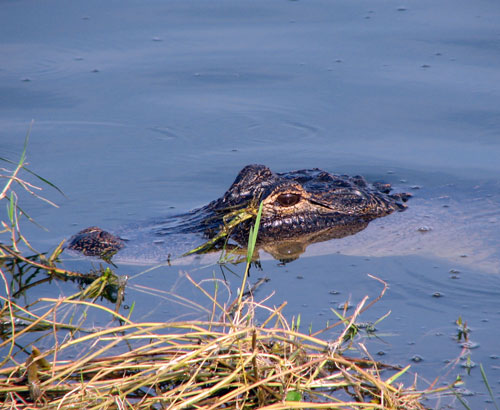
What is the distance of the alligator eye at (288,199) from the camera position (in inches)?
199

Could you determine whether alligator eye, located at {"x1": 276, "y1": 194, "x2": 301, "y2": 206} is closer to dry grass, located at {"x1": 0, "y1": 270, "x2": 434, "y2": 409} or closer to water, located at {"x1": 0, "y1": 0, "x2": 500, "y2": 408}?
water, located at {"x1": 0, "y1": 0, "x2": 500, "y2": 408}

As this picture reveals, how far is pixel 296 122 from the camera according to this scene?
24.2 feet

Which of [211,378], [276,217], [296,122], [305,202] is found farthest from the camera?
[296,122]

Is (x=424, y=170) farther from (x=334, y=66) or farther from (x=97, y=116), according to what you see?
(x=97, y=116)

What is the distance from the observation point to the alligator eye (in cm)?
506

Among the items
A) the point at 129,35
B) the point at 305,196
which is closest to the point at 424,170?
the point at 305,196

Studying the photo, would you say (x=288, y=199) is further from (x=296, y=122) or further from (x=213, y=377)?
(x=296, y=122)

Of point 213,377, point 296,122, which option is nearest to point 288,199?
point 213,377

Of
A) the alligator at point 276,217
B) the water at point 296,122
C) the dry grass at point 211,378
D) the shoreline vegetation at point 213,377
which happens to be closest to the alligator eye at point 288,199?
the alligator at point 276,217

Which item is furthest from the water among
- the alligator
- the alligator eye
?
the alligator eye

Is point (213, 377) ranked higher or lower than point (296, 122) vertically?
lower

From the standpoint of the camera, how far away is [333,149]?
273 inches

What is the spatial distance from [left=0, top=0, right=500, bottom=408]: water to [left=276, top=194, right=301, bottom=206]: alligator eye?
0.38 metres

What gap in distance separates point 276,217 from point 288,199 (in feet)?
0.50
